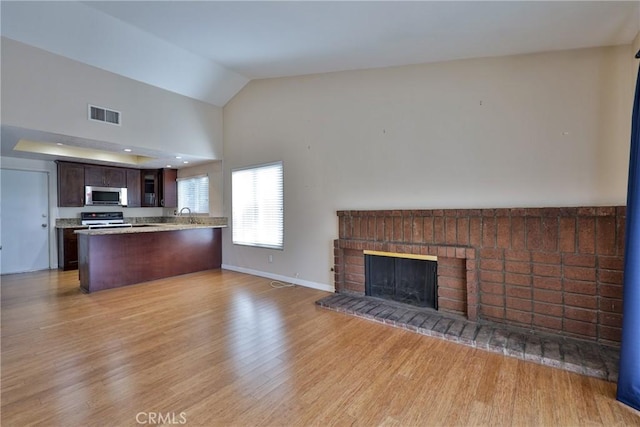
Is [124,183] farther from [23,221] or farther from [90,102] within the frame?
[90,102]

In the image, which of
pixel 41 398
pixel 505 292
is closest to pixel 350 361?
pixel 505 292

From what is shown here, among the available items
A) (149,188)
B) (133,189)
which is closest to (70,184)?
(133,189)

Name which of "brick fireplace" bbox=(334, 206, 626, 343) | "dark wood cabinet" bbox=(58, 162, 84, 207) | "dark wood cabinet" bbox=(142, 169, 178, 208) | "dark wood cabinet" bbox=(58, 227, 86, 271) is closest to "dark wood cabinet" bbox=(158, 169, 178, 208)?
"dark wood cabinet" bbox=(142, 169, 178, 208)

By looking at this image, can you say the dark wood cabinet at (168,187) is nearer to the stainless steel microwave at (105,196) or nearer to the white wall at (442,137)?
the stainless steel microwave at (105,196)

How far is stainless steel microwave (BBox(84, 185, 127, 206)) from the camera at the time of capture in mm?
6680

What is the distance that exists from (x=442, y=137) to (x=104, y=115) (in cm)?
477

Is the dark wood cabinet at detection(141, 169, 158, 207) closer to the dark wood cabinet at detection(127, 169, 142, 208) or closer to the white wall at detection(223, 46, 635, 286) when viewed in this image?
the dark wood cabinet at detection(127, 169, 142, 208)

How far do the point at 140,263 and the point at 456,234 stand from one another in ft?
16.4

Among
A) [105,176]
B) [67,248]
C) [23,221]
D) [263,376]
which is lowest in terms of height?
[263,376]

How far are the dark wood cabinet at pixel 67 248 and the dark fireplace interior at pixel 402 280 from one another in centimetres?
621

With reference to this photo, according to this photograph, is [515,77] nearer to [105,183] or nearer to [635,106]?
[635,106]

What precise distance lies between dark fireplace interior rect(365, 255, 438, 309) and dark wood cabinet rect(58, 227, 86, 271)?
621cm

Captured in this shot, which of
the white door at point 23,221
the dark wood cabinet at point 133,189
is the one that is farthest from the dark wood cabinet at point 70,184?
the dark wood cabinet at point 133,189

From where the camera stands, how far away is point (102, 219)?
275 inches
